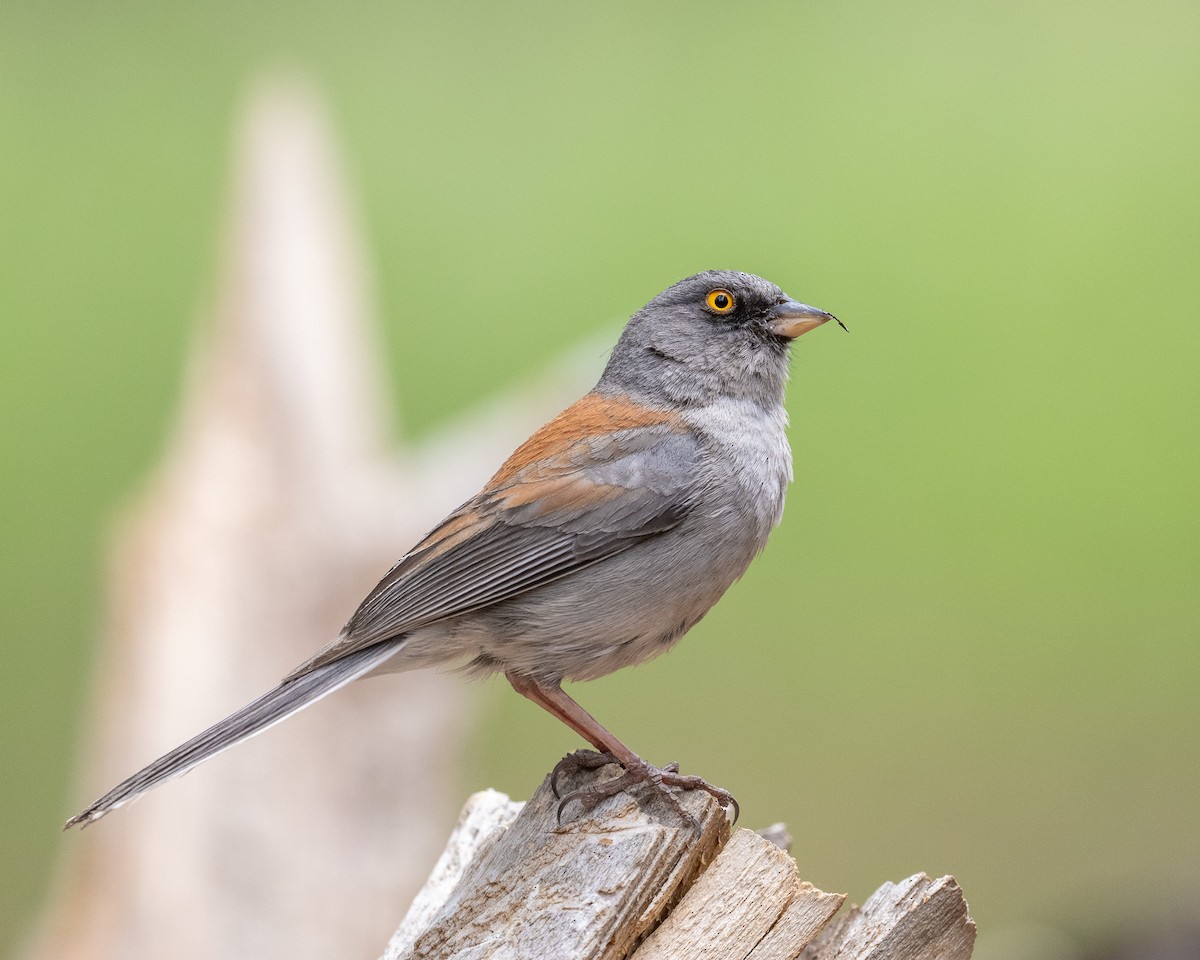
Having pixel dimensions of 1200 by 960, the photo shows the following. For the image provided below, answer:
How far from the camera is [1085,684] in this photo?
6.19 m

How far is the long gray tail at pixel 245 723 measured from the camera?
256cm

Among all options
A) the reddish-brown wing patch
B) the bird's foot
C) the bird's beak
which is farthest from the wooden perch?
the bird's beak

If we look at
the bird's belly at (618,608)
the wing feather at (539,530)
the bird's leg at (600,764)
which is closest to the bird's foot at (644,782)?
the bird's leg at (600,764)

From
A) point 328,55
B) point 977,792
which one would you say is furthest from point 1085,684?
point 328,55

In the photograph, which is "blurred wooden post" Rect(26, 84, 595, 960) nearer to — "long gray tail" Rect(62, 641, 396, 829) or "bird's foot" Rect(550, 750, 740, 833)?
"long gray tail" Rect(62, 641, 396, 829)

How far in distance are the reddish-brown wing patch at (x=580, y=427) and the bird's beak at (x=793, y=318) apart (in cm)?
38

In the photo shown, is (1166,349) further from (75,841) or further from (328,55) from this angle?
(75,841)

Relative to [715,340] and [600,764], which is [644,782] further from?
[715,340]

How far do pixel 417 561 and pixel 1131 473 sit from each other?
4261 millimetres

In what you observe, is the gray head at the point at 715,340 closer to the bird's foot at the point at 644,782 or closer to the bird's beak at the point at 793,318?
the bird's beak at the point at 793,318

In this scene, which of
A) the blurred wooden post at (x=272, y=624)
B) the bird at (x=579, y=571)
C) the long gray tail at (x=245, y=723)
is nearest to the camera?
the long gray tail at (x=245, y=723)

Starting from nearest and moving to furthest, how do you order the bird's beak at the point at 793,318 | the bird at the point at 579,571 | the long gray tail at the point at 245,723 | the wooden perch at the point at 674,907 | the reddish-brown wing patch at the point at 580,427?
1. the wooden perch at the point at 674,907
2. the long gray tail at the point at 245,723
3. the bird at the point at 579,571
4. the reddish-brown wing patch at the point at 580,427
5. the bird's beak at the point at 793,318

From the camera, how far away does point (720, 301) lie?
321 centimetres

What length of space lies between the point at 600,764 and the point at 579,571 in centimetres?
45
